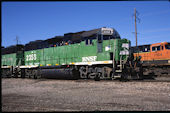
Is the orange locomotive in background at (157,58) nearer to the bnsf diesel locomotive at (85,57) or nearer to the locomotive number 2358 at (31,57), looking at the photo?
the bnsf diesel locomotive at (85,57)

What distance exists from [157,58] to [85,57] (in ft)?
27.3

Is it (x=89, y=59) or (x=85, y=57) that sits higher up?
(x=85, y=57)

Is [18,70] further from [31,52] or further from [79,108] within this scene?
[79,108]

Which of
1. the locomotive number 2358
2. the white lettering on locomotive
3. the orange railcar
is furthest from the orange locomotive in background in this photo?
the locomotive number 2358

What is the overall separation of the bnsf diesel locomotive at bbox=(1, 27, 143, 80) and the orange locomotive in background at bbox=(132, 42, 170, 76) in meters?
4.24

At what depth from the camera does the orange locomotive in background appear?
17.2m

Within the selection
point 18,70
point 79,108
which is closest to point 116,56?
point 79,108

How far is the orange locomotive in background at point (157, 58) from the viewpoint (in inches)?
676

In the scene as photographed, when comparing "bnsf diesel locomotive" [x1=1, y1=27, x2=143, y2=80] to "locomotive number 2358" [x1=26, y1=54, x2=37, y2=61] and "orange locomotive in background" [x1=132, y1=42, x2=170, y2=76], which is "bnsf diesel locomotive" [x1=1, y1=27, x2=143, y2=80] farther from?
"orange locomotive in background" [x1=132, y1=42, x2=170, y2=76]

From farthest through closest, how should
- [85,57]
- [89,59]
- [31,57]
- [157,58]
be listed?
[31,57]
[157,58]
[85,57]
[89,59]

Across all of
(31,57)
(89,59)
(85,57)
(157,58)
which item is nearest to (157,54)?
(157,58)

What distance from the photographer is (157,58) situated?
1797cm

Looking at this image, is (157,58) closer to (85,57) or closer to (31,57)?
(85,57)

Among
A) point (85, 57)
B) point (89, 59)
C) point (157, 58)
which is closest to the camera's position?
point (89, 59)
